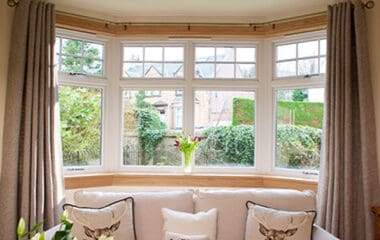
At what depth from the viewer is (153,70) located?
3596 mm

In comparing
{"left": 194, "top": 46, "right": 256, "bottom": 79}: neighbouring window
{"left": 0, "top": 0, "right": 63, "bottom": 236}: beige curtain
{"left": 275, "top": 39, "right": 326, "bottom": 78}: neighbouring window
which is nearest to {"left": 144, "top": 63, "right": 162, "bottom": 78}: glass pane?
{"left": 194, "top": 46, "right": 256, "bottom": 79}: neighbouring window

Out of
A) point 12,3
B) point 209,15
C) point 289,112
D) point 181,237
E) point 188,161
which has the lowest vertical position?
point 181,237

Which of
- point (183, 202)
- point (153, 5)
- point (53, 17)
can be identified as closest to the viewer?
point (183, 202)

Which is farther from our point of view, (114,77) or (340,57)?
(114,77)

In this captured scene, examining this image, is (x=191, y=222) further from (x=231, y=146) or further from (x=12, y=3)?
(x=12, y=3)

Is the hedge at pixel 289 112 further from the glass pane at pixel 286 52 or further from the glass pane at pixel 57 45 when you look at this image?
the glass pane at pixel 57 45

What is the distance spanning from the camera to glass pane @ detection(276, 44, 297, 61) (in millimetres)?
3434

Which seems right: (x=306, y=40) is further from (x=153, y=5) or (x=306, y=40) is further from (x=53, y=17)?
(x=53, y=17)

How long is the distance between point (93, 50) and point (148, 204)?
5.96ft

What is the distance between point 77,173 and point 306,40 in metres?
2.60

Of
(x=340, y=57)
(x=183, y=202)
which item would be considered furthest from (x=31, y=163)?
(x=340, y=57)

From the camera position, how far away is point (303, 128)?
334 centimetres

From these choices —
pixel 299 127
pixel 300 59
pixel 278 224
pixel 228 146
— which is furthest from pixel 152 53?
pixel 278 224

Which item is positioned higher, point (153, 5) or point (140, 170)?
point (153, 5)
